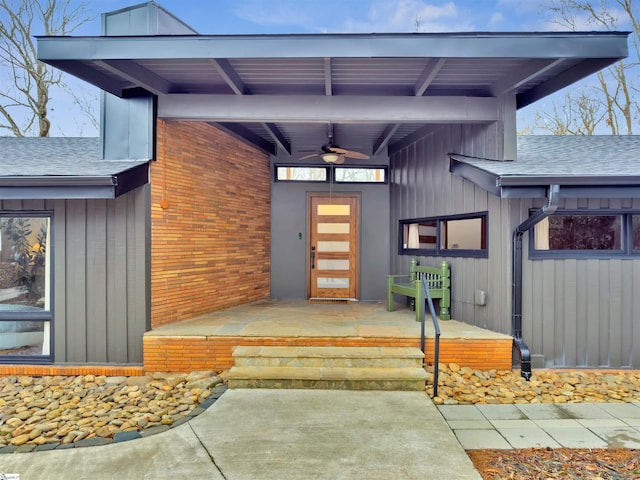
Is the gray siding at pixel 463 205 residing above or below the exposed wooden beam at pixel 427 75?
below

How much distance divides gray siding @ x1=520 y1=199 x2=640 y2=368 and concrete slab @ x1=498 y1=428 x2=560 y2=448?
1523 mm

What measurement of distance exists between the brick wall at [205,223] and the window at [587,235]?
431cm

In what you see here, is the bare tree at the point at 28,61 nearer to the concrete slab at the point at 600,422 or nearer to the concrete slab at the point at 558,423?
the concrete slab at the point at 558,423

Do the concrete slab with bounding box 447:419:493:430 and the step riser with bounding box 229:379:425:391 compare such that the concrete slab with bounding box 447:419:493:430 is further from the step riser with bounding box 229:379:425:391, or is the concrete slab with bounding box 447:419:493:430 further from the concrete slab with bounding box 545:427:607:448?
the step riser with bounding box 229:379:425:391

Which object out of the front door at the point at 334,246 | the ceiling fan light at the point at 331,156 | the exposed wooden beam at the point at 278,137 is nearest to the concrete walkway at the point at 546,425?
the ceiling fan light at the point at 331,156

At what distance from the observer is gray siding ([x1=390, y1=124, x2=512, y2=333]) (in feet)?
14.3

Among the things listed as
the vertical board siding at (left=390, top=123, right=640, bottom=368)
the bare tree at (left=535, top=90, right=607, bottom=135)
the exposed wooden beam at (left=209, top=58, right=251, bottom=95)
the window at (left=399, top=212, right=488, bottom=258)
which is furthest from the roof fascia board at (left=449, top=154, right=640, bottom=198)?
the bare tree at (left=535, top=90, right=607, bottom=135)

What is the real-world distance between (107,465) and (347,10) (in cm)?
1785

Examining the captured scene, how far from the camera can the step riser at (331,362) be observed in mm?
3889

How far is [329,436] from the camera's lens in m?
2.77

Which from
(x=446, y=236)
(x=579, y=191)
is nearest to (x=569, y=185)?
(x=579, y=191)

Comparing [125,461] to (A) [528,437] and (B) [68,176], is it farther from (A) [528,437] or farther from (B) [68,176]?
(A) [528,437]

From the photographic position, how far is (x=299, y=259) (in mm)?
7133

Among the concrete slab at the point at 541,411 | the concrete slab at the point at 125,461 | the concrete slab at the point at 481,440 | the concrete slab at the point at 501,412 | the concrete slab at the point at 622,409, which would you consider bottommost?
the concrete slab at the point at 622,409
